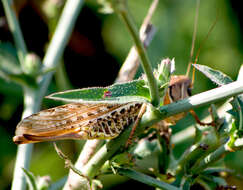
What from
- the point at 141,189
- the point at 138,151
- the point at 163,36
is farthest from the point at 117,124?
the point at 163,36

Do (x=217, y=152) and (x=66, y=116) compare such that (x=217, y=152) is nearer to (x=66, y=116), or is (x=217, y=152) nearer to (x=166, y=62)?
(x=166, y=62)

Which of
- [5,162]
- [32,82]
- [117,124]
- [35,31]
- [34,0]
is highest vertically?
[34,0]

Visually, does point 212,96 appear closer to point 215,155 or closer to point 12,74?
point 215,155

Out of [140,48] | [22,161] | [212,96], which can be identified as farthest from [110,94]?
[22,161]

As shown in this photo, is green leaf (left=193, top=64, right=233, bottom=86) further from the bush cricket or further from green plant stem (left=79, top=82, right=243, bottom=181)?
the bush cricket

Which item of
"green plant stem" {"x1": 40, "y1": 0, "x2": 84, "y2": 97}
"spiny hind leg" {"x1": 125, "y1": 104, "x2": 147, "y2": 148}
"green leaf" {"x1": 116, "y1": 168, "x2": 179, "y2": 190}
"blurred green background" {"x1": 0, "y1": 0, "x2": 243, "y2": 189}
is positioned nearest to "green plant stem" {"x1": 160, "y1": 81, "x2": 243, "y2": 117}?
"spiny hind leg" {"x1": 125, "y1": 104, "x2": 147, "y2": 148}
